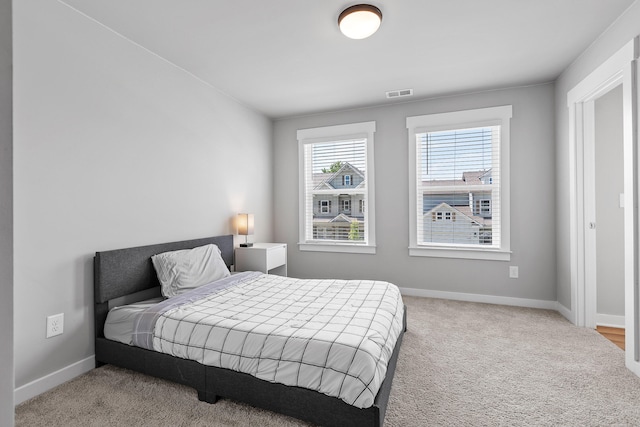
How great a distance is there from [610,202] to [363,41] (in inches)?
116

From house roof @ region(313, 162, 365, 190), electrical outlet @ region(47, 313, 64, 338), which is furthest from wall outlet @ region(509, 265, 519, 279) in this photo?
electrical outlet @ region(47, 313, 64, 338)

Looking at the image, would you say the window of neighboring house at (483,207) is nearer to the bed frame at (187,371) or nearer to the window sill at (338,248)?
the window sill at (338,248)

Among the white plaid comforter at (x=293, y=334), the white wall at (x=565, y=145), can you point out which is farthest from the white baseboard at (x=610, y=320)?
the white plaid comforter at (x=293, y=334)

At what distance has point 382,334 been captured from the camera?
1.85 meters

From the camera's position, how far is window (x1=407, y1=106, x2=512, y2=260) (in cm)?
375

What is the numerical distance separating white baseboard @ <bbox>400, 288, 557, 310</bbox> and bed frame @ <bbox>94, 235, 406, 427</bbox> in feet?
6.71

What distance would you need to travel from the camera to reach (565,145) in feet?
10.7

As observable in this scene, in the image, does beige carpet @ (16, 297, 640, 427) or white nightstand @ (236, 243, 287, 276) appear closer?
beige carpet @ (16, 297, 640, 427)

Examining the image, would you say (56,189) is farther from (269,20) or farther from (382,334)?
(382,334)

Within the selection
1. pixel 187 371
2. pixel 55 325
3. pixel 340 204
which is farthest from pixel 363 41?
pixel 55 325

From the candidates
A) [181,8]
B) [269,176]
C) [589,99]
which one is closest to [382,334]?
[181,8]

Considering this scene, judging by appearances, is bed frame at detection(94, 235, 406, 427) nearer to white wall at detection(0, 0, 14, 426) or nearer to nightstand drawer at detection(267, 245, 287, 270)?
nightstand drawer at detection(267, 245, 287, 270)

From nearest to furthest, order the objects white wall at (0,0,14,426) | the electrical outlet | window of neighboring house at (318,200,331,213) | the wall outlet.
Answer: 1. white wall at (0,0,14,426)
2. the electrical outlet
3. the wall outlet
4. window of neighboring house at (318,200,331,213)

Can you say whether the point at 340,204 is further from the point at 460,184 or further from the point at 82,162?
the point at 82,162
